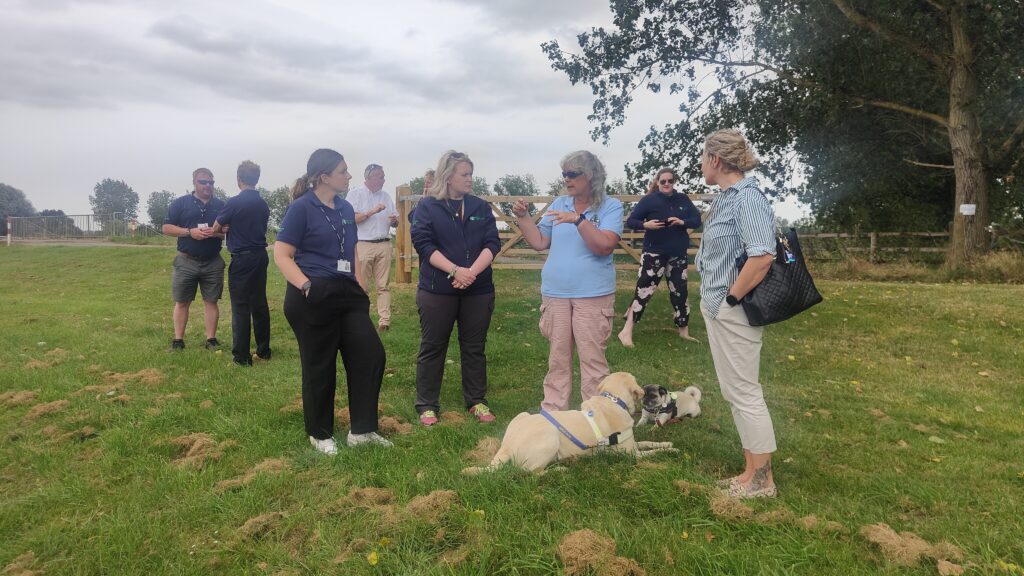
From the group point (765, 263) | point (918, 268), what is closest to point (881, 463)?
point (765, 263)

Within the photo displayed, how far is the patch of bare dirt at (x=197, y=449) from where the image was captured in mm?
3921

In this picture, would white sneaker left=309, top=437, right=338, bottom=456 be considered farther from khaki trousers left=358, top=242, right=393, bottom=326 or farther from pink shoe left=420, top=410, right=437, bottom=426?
khaki trousers left=358, top=242, right=393, bottom=326

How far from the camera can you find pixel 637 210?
7656mm

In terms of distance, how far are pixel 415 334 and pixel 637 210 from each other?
342cm

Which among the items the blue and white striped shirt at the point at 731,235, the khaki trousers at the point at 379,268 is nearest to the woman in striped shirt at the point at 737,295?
the blue and white striped shirt at the point at 731,235

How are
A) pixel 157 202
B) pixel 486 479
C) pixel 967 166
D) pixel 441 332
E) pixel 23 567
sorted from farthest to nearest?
1. pixel 157 202
2. pixel 967 166
3. pixel 441 332
4. pixel 486 479
5. pixel 23 567

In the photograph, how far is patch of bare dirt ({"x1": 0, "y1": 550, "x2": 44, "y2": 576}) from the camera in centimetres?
275

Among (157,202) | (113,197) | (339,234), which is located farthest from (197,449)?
(113,197)

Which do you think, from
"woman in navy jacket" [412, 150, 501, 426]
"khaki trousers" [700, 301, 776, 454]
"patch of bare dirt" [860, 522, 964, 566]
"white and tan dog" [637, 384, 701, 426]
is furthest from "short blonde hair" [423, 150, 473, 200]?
"patch of bare dirt" [860, 522, 964, 566]

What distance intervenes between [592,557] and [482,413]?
234 centimetres

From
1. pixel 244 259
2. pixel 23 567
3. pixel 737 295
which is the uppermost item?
pixel 244 259

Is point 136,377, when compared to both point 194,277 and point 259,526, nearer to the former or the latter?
point 194,277

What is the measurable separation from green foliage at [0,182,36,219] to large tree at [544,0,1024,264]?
345ft

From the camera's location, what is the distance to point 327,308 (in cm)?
405
